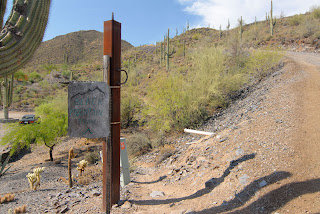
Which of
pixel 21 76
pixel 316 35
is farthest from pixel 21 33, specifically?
pixel 21 76

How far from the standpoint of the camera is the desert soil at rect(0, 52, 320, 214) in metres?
4.71

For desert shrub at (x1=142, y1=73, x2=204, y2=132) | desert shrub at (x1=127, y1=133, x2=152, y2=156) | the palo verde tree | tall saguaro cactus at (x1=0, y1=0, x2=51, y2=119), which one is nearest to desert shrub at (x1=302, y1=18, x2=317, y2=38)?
desert shrub at (x1=142, y1=73, x2=204, y2=132)

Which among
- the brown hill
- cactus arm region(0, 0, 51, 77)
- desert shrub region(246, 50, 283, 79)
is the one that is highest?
the brown hill

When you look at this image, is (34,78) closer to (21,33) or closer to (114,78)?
(21,33)

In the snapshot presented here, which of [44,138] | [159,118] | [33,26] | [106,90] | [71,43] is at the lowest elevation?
[44,138]

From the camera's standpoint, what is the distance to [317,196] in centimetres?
429

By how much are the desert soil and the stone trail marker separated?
7.09 feet

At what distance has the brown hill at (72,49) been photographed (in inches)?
2763

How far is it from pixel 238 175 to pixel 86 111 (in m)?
3.83

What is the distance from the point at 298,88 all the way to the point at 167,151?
721 cm

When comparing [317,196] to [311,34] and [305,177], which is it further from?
[311,34]

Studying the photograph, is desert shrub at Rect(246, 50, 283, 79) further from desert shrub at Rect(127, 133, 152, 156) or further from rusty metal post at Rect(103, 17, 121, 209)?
rusty metal post at Rect(103, 17, 121, 209)

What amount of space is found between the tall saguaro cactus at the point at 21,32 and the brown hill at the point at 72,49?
66.0 metres

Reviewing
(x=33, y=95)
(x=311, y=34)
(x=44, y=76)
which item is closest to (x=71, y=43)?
(x=44, y=76)
